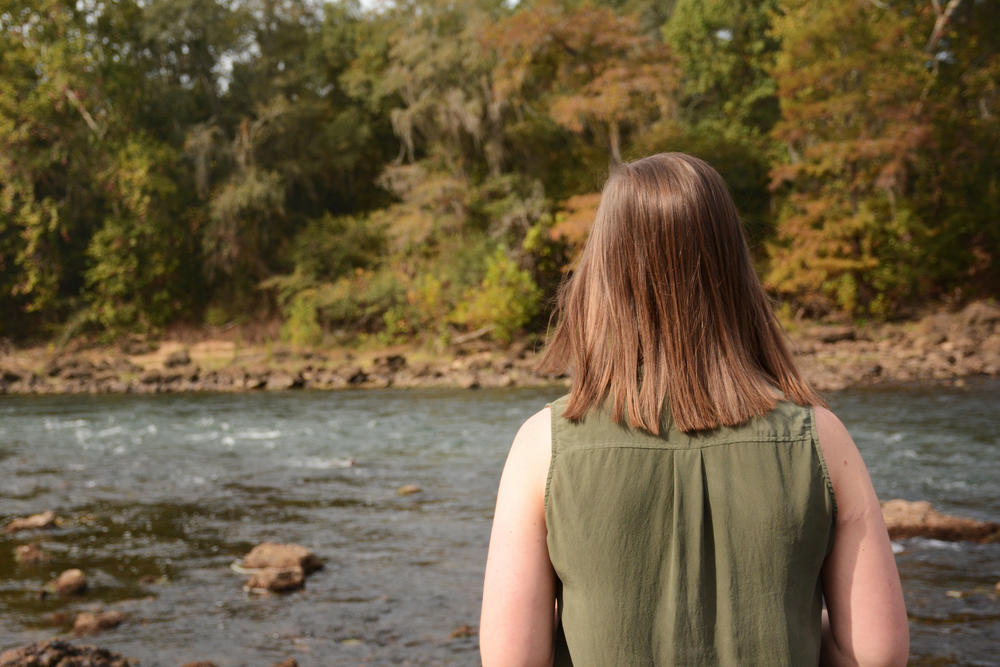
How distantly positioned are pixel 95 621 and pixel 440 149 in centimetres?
2267

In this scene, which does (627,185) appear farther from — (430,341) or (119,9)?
(119,9)

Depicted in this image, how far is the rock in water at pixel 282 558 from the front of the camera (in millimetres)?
6574

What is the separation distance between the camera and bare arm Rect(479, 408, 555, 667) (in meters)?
1.37

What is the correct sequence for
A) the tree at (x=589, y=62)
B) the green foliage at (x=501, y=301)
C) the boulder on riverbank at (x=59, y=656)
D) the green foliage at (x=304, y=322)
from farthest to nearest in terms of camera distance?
the green foliage at (x=304, y=322), the green foliage at (x=501, y=301), the tree at (x=589, y=62), the boulder on riverbank at (x=59, y=656)

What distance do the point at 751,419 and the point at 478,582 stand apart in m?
5.30

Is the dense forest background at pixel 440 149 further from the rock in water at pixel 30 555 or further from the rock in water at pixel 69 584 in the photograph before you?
the rock in water at pixel 69 584

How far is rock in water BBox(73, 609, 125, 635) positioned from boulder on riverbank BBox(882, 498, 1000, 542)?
534 cm

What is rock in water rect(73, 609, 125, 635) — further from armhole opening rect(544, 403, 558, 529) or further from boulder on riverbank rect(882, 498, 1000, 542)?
boulder on riverbank rect(882, 498, 1000, 542)

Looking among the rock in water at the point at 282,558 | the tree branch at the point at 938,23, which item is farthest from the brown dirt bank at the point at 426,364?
the rock in water at the point at 282,558

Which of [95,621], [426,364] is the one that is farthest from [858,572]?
[426,364]

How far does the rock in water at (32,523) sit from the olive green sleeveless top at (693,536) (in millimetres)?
7915

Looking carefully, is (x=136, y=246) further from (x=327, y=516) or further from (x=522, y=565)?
(x=522, y=565)

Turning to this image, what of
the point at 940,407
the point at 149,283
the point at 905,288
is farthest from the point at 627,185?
the point at 149,283

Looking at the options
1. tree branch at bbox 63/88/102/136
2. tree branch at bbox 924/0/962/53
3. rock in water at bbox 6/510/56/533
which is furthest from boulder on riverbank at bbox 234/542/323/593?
tree branch at bbox 63/88/102/136
